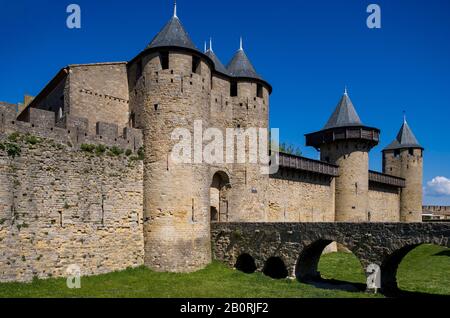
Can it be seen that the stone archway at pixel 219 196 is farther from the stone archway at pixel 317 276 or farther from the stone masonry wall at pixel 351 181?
the stone masonry wall at pixel 351 181

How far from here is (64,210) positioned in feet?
49.5

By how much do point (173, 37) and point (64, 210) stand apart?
8801 mm

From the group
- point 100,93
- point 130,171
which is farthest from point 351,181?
point 100,93

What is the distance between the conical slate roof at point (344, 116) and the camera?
95.1ft

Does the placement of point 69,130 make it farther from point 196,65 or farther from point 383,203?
point 383,203

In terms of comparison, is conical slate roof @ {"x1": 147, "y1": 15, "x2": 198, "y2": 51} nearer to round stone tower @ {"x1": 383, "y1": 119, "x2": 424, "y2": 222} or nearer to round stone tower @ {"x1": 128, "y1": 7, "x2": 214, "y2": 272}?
round stone tower @ {"x1": 128, "y1": 7, "x2": 214, "y2": 272}

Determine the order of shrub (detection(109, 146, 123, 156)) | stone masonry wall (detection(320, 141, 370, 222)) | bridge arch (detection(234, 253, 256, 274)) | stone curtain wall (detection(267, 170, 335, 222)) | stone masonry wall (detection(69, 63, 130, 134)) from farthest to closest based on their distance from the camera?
1. stone masonry wall (detection(320, 141, 370, 222))
2. stone curtain wall (detection(267, 170, 335, 222))
3. bridge arch (detection(234, 253, 256, 274))
4. stone masonry wall (detection(69, 63, 130, 134))
5. shrub (detection(109, 146, 123, 156))

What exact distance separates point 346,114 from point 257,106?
10.3 metres

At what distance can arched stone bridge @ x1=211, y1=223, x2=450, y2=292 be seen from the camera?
14.1 metres

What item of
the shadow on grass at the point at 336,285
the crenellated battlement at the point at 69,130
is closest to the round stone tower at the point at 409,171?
the shadow on grass at the point at 336,285

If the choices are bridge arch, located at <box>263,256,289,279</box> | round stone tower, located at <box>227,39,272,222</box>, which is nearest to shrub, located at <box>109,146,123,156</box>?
round stone tower, located at <box>227,39,272,222</box>

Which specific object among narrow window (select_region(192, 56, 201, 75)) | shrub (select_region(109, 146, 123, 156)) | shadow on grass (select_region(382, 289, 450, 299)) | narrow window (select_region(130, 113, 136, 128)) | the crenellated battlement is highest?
narrow window (select_region(192, 56, 201, 75))

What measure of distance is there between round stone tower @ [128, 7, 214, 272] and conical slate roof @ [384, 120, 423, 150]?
84.0ft
